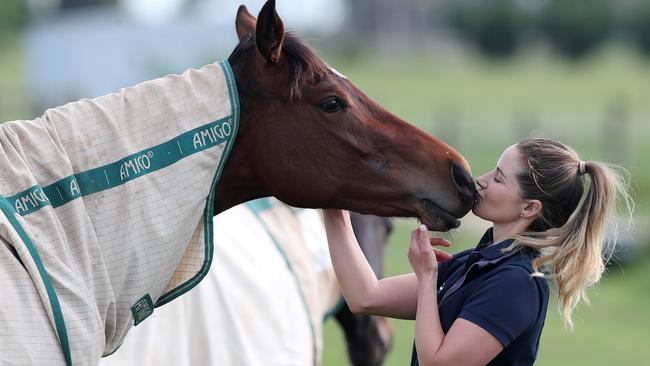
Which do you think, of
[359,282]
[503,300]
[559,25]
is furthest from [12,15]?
[503,300]

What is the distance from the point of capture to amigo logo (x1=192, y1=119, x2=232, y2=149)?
2523mm

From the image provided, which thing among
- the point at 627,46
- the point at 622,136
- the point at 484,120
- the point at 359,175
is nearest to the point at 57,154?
the point at 359,175

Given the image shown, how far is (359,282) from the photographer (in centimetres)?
286

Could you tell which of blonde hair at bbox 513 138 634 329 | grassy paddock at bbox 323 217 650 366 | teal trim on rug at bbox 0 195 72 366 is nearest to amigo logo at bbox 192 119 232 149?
teal trim on rug at bbox 0 195 72 366

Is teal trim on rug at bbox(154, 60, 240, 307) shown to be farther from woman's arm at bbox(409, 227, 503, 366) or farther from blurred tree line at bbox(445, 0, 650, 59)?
blurred tree line at bbox(445, 0, 650, 59)

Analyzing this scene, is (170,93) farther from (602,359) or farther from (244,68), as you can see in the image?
(602,359)

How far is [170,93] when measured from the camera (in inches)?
101

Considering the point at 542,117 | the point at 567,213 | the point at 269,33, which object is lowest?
the point at 542,117

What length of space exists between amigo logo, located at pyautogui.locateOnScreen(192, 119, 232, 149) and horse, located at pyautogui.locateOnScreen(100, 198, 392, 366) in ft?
3.05

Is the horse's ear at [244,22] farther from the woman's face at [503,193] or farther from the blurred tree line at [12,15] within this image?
the blurred tree line at [12,15]

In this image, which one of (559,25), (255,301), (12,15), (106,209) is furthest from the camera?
(12,15)

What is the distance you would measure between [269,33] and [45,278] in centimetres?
88

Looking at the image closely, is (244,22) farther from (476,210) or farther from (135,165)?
(476,210)

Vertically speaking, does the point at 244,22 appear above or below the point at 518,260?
above
